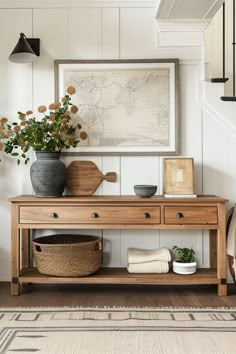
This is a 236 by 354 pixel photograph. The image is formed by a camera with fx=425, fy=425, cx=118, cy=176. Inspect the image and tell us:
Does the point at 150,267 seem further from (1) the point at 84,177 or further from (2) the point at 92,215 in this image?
(1) the point at 84,177

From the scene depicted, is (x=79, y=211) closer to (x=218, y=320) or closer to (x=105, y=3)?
(x=218, y=320)

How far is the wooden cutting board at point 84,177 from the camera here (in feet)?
11.5

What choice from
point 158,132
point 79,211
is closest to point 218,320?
point 79,211

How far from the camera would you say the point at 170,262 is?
3.50 meters

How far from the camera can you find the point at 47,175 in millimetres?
3238

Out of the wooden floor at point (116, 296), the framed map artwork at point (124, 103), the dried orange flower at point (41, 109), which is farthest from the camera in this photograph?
the framed map artwork at point (124, 103)

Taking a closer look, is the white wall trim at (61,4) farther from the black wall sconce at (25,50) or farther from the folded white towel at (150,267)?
the folded white towel at (150,267)

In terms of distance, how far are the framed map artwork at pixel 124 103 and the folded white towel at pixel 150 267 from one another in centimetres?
91

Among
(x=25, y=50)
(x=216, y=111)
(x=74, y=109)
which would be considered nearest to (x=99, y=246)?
(x=74, y=109)

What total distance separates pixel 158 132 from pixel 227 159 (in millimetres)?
622

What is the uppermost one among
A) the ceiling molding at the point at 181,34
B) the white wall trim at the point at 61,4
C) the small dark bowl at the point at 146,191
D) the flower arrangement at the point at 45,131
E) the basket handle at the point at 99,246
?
the white wall trim at the point at 61,4

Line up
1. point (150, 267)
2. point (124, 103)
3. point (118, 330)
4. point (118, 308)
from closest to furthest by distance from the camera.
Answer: point (118, 330)
point (118, 308)
point (150, 267)
point (124, 103)

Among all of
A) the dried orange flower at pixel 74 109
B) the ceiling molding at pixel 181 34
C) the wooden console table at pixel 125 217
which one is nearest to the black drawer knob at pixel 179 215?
the wooden console table at pixel 125 217

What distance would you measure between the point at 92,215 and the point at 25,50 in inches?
53.2
